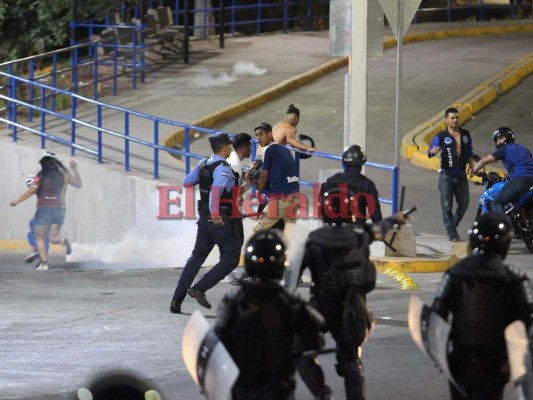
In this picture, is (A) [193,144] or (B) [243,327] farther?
(A) [193,144]

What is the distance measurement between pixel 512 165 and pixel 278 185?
3006 mm

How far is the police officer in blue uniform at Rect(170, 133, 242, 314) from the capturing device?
479 inches

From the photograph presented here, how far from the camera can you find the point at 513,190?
596 inches

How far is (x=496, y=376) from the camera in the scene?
7.04 metres

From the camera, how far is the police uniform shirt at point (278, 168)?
13672mm

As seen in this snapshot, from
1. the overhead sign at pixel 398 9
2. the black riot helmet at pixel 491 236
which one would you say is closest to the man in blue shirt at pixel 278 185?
the overhead sign at pixel 398 9

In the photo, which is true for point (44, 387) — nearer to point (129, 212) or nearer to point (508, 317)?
point (508, 317)

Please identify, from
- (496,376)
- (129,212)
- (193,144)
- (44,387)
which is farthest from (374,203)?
(193,144)

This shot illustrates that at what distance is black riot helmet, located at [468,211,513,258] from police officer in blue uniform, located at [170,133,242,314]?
513cm

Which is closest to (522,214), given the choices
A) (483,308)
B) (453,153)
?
(453,153)

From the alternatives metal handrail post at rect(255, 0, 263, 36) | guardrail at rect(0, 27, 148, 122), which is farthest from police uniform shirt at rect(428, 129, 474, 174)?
metal handrail post at rect(255, 0, 263, 36)

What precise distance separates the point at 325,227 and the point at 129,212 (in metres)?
10.7

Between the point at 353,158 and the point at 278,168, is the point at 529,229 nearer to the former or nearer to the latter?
the point at 278,168

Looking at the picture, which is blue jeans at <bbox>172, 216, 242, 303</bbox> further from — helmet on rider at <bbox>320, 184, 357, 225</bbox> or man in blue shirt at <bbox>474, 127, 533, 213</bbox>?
man in blue shirt at <bbox>474, 127, 533, 213</bbox>
